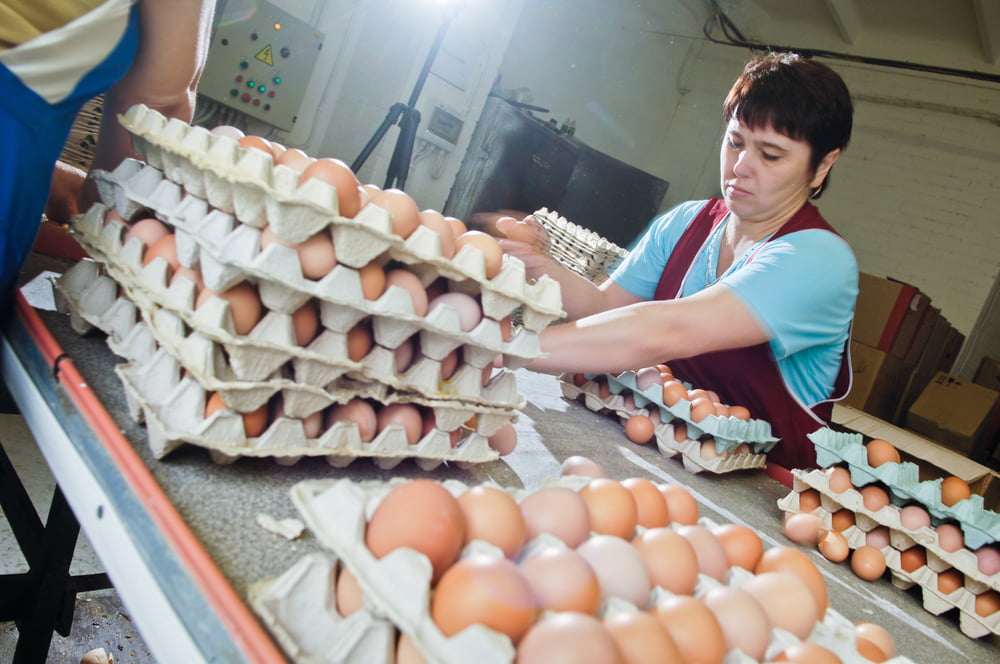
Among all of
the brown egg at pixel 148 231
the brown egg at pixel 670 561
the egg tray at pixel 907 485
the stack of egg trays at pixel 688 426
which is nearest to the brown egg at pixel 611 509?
the brown egg at pixel 670 561

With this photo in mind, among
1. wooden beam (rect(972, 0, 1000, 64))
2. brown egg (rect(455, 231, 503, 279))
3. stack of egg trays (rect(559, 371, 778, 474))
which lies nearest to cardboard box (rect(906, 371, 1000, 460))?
wooden beam (rect(972, 0, 1000, 64))

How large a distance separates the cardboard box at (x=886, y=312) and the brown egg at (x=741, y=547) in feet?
12.2

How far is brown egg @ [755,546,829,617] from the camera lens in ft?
2.79

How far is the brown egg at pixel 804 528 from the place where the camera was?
1.50m

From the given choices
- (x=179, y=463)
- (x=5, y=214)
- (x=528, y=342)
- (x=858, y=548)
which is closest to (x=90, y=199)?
(x=5, y=214)

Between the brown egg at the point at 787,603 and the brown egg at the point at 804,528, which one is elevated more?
the brown egg at the point at 787,603

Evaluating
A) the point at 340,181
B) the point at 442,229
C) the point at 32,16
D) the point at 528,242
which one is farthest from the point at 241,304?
the point at 528,242

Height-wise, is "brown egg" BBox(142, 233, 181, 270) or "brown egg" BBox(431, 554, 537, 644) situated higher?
"brown egg" BBox(142, 233, 181, 270)

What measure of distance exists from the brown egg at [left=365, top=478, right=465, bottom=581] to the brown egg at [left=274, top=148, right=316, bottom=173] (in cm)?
60

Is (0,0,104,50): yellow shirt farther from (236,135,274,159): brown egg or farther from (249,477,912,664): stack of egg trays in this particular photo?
(249,477,912,664): stack of egg trays

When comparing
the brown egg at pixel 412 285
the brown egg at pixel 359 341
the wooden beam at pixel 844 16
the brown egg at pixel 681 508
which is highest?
the wooden beam at pixel 844 16

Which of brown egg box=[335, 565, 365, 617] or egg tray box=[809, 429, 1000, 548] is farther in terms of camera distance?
egg tray box=[809, 429, 1000, 548]

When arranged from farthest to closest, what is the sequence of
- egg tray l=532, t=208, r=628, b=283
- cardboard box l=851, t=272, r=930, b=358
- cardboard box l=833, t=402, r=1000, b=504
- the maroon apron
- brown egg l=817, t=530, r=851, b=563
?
cardboard box l=851, t=272, r=930, b=358
egg tray l=532, t=208, r=628, b=283
cardboard box l=833, t=402, r=1000, b=504
the maroon apron
brown egg l=817, t=530, r=851, b=563

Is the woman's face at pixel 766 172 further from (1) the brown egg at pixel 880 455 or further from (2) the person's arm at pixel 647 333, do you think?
(1) the brown egg at pixel 880 455
